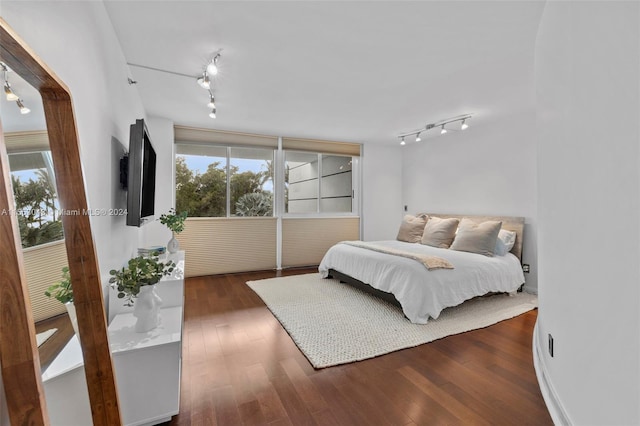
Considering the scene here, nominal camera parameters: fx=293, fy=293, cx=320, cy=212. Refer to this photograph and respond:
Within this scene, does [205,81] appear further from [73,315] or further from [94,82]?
[73,315]

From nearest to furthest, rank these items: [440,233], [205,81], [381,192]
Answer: [205,81]
[440,233]
[381,192]

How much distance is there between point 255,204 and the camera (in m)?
5.05

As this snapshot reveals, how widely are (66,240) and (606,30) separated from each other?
2.06 meters

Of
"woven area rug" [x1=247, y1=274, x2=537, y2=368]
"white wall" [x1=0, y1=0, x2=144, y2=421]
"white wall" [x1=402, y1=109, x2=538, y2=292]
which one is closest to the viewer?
"white wall" [x1=0, y1=0, x2=144, y2=421]

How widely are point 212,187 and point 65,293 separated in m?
3.93

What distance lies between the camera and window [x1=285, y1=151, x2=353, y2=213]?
17.5 ft

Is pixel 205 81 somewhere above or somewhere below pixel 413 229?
above

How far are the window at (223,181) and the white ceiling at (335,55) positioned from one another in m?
0.92

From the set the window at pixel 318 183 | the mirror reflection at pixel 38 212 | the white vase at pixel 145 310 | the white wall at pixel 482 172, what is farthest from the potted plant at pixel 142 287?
the white wall at pixel 482 172

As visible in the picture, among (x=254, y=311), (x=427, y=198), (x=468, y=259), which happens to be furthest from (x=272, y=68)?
(x=427, y=198)

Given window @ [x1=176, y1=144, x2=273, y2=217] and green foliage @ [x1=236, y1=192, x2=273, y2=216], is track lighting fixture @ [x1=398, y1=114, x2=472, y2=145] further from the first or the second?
green foliage @ [x1=236, y1=192, x2=273, y2=216]

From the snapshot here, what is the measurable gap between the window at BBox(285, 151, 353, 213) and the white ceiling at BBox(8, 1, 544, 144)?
1.58 m

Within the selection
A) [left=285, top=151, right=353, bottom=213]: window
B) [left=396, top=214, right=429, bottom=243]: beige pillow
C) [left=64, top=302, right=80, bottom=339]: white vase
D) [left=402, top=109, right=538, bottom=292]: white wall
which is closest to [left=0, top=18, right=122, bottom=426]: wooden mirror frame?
[left=64, top=302, right=80, bottom=339]: white vase

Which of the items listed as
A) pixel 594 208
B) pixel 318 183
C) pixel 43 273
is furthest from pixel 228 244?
pixel 594 208
